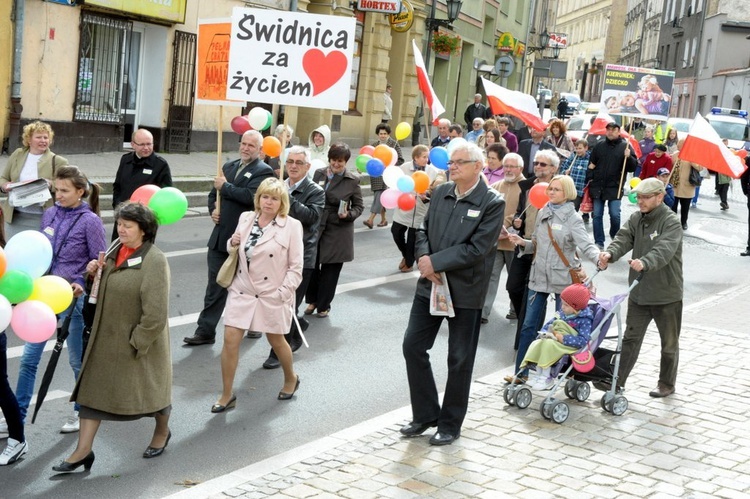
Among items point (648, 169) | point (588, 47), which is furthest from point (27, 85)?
point (588, 47)

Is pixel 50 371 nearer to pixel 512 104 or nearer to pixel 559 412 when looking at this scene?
pixel 559 412

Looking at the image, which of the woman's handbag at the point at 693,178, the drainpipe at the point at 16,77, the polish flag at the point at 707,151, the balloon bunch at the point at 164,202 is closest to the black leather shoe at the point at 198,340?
the balloon bunch at the point at 164,202

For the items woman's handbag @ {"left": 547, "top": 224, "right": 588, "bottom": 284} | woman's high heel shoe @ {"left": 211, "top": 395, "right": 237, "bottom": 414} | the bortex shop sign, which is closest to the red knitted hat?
woman's handbag @ {"left": 547, "top": 224, "right": 588, "bottom": 284}

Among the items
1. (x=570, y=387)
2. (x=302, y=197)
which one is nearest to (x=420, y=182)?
(x=302, y=197)

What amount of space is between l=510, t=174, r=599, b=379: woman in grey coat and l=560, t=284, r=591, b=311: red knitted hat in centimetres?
67

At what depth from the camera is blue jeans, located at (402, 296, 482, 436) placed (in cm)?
718

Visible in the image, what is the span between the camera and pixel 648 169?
20.3m

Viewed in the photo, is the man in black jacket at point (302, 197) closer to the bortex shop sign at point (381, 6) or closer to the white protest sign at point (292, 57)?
the white protest sign at point (292, 57)

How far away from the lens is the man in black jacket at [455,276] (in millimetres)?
7047

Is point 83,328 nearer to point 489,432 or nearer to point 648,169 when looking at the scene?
point 489,432

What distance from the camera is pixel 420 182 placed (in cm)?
1159

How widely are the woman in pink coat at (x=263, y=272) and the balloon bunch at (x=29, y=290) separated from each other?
183 centimetres

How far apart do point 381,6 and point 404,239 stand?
58.3ft

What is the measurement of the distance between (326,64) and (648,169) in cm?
1247
